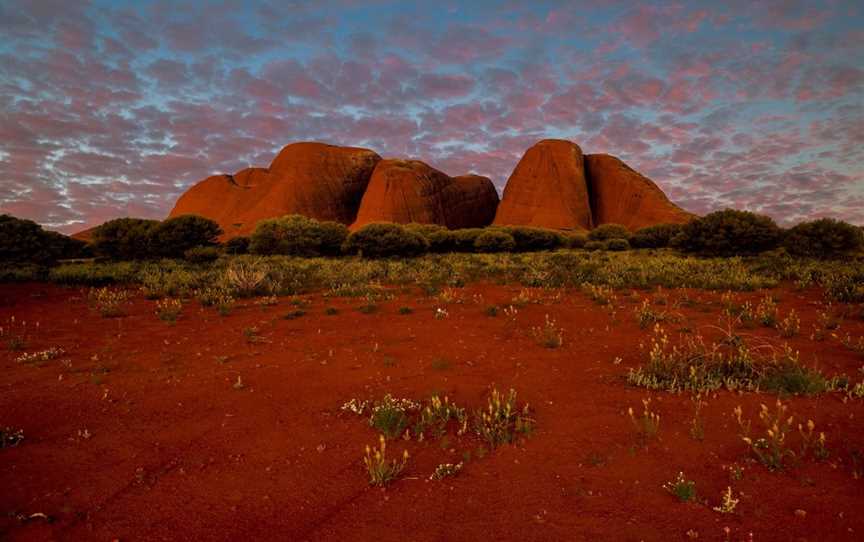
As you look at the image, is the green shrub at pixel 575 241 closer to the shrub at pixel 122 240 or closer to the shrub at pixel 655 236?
the shrub at pixel 655 236

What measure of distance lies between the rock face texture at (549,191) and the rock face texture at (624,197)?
2263 millimetres

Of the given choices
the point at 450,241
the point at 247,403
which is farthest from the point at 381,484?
the point at 450,241

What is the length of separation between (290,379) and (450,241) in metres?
30.9

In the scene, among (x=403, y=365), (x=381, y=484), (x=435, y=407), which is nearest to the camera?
(x=381, y=484)

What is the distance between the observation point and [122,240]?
98.9 ft

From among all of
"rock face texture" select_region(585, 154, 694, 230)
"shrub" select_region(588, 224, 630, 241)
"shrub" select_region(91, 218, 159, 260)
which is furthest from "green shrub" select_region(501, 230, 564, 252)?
"rock face texture" select_region(585, 154, 694, 230)

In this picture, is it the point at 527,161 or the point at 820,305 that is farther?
the point at 527,161

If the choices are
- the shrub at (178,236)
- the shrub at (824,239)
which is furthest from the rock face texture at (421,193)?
the shrub at (824,239)

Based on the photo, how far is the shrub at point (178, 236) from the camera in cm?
3047

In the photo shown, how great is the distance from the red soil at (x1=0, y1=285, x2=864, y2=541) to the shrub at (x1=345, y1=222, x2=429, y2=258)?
2060cm

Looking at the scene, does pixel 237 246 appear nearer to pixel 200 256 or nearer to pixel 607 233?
pixel 200 256

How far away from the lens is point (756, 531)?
325 cm

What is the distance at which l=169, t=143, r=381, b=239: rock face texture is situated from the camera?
62469 millimetres

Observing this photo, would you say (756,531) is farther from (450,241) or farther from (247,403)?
(450,241)
